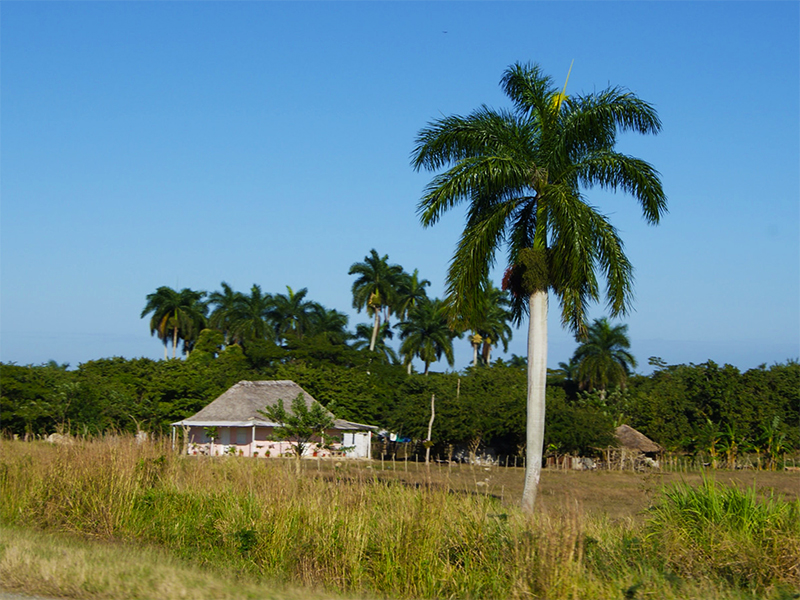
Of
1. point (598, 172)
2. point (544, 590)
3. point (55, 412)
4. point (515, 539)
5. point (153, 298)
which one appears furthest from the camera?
point (153, 298)

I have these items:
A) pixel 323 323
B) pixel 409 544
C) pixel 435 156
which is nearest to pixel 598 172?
pixel 435 156

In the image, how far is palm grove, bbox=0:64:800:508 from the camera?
18.5m

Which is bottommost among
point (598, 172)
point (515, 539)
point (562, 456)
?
point (562, 456)

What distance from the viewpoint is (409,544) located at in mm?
9312

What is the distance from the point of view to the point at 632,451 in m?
52.1

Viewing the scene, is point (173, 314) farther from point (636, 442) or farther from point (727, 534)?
point (727, 534)

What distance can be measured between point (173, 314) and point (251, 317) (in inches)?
331

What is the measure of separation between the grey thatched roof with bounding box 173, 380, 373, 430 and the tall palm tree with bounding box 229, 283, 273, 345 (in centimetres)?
2461

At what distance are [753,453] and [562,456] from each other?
1377 centimetres

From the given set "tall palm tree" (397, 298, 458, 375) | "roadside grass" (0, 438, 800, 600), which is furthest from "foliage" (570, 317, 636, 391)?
"roadside grass" (0, 438, 800, 600)

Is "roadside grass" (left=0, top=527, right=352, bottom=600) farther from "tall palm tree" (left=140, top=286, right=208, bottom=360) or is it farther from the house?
"tall palm tree" (left=140, top=286, right=208, bottom=360)

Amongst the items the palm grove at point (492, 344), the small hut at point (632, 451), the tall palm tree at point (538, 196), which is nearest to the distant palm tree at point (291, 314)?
the palm grove at point (492, 344)

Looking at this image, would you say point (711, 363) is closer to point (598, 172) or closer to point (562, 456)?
point (562, 456)

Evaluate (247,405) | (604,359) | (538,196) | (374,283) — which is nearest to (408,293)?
(374,283)
